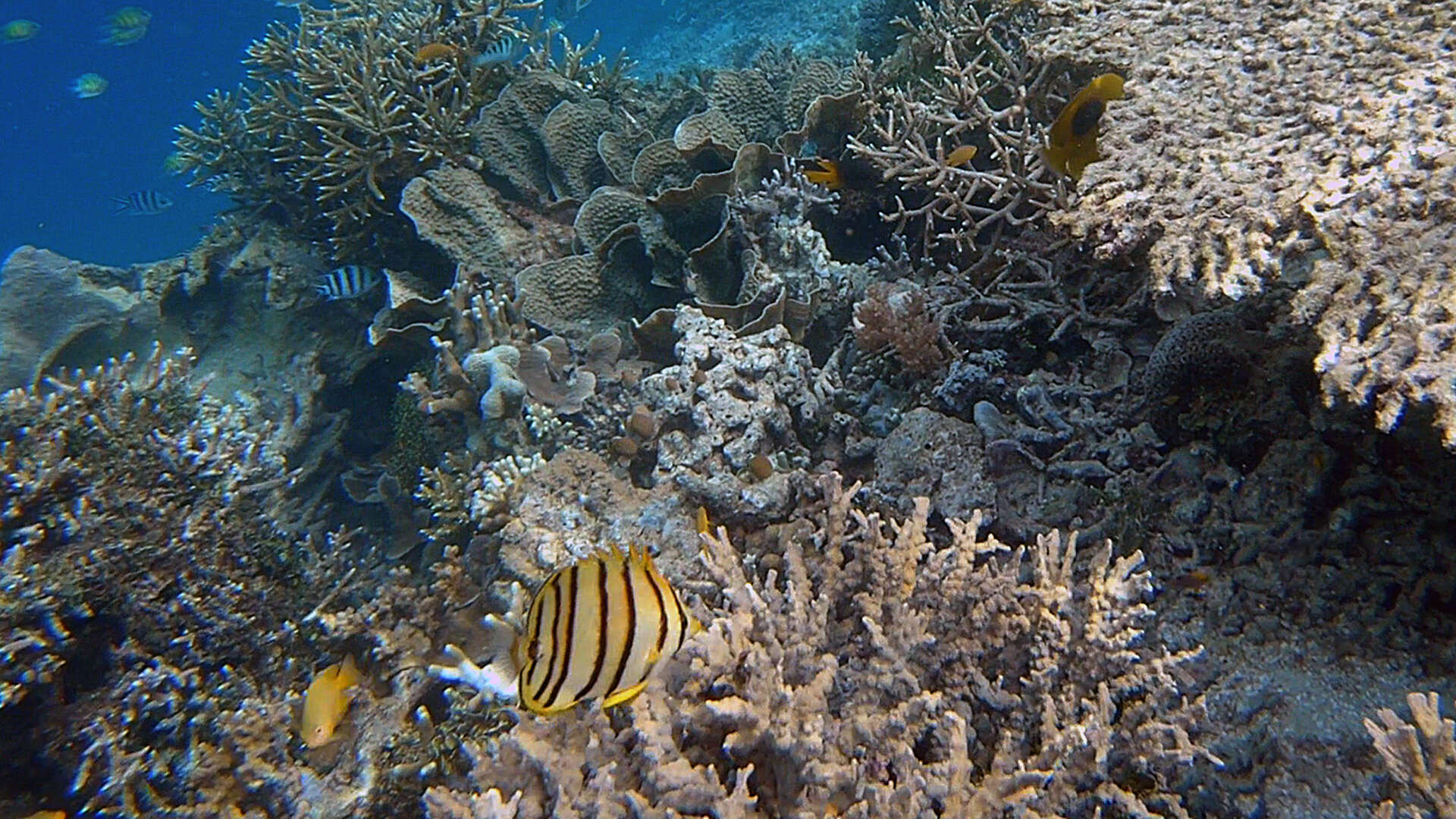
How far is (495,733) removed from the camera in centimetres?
251

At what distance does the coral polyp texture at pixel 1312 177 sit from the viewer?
5.82ft

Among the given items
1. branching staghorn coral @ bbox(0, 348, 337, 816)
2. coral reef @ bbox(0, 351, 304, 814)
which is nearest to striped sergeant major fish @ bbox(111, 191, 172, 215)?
branching staghorn coral @ bbox(0, 348, 337, 816)

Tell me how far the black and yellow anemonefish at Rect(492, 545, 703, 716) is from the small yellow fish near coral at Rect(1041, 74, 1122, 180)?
231 cm

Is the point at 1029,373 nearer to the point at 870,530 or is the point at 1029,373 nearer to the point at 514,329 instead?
the point at 870,530

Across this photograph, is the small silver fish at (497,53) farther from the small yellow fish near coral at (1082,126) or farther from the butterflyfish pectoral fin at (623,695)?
the butterflyfish pectoral fin at (623,695)

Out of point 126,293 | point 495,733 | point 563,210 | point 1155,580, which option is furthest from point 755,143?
point 126,293

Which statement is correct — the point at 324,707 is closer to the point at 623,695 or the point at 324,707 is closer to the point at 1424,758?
the point at 623,695

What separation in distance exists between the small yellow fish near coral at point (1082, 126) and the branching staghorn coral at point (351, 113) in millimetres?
4448

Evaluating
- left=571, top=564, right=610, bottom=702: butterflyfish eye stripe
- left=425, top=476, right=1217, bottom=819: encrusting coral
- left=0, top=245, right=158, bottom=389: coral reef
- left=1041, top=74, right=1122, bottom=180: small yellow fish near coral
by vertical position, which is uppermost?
left=0, top=245, right=158, bottom=389: coral reef

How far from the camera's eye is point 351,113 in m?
5.71

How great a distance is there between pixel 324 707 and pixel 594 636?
7.20 ft

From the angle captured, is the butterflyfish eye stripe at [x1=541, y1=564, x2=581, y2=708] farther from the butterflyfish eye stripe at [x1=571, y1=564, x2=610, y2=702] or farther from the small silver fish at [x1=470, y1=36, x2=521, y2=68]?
the small silver fish at [x1=470, y1=36, x2=521, y2=68]

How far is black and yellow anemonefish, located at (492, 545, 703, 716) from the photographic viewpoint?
1421 millimetres

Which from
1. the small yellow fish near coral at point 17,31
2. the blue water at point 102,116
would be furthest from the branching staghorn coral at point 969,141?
the blue water at point 102,116
